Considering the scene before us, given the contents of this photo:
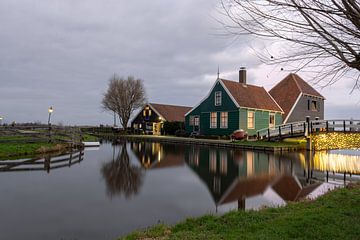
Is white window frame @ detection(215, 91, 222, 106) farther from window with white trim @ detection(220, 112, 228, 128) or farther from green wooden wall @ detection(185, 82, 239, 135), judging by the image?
window with white trim @ detection(220, 112, 228, 128)

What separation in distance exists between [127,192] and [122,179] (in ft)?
6.25

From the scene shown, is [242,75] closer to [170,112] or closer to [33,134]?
[170,112]

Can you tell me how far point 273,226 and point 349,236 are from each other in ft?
3.40

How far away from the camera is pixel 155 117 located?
42.8 m

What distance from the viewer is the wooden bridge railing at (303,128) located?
69.9ft

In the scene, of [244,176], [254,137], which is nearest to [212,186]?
[244,176]

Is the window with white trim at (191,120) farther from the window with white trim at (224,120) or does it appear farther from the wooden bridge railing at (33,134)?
the wooden bridge railing at (33,134)

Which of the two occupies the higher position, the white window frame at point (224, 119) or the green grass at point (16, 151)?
the white window frame at point (224, 119)

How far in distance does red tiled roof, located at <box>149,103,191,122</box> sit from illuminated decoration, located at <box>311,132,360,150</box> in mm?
23657

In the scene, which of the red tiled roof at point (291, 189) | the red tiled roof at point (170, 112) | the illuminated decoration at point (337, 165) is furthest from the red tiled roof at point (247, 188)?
the red tiled roof at point (170, 112)

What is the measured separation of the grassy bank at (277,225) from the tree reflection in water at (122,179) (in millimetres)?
3249

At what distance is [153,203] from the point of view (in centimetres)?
704

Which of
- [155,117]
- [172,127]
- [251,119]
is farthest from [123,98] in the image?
[251,119]

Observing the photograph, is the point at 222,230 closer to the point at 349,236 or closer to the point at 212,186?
the point at 349,236
